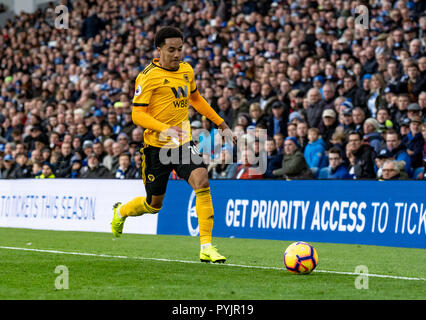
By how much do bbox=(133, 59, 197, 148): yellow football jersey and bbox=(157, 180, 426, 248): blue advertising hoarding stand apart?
4.77 m

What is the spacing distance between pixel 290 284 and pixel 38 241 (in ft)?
24.5

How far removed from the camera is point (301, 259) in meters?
8.50

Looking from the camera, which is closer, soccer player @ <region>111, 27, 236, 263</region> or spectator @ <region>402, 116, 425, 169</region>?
soccer player @ <region>111, 27, 236, 263</region>

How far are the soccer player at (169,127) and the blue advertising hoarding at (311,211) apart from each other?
14.0ft

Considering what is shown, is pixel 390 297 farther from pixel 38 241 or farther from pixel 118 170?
pixel 118 170

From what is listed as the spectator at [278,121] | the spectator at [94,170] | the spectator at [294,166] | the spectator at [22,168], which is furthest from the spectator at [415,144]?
the spectator at [22,168]

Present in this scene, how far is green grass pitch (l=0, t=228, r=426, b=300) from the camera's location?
7.02 meters

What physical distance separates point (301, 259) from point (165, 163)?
2.28 m

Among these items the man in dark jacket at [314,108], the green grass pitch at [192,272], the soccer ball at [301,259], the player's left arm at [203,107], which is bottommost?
the green grass pitch at [192,272]

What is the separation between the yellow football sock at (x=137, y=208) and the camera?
413 inches

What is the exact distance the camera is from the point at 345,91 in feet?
55.8

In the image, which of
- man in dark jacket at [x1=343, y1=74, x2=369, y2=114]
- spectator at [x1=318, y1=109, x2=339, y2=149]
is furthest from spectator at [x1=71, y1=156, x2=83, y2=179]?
man in dark jacket at [x1=343, y1=74, x2=369, y2=114]

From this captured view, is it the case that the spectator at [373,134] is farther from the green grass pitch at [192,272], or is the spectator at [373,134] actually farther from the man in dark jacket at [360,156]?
the green grass pitch at [192,272]

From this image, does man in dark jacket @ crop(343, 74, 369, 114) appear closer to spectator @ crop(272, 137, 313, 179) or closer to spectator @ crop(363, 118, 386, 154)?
spectator @ crop(363, 118, 386, 154)
